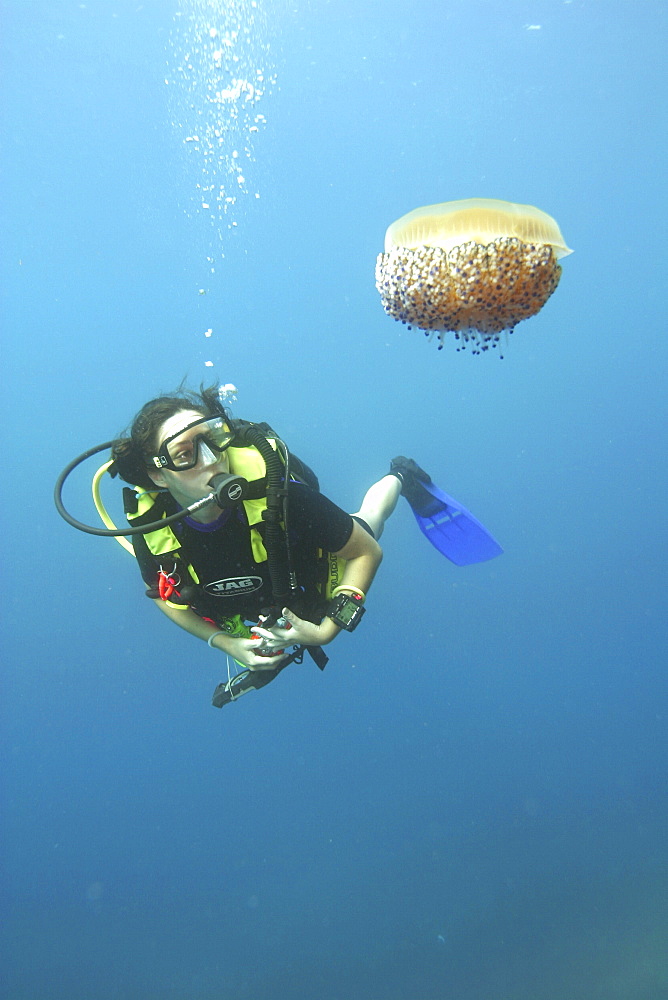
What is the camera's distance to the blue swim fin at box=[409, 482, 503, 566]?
5.05 metres

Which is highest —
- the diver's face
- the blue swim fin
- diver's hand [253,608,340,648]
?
the diver's face

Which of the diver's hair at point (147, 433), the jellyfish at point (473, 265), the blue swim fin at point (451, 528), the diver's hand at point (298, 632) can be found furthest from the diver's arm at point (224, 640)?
the blue swim fin at point (451, 528)

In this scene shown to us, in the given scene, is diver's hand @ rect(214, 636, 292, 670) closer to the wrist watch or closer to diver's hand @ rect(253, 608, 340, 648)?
diver's hand @ rect(253, 608, 340, 648)

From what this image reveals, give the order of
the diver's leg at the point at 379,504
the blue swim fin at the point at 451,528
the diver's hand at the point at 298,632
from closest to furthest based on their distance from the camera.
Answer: the diver's hand at the point at 298,632
the diver's leg at the point at 379,504
the blue swim fin at the point at 451,528

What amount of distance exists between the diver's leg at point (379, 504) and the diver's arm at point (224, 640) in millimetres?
1362

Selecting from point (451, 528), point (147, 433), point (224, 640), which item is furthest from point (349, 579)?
point (451, 528)

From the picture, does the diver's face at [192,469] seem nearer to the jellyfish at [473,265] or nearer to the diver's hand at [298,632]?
the diver's hand at [298,632]

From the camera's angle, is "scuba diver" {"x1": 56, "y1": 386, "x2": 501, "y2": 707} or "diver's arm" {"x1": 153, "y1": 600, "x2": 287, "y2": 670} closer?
"scuba diver" {"x1": 56, "y1": 386, "x2": 501, "y2": 707}

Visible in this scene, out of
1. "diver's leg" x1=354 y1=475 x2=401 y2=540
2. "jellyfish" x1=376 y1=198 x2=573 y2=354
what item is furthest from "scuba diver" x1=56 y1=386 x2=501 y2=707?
"diver's leg" x1=354 y1=475 x2=401 y2=540

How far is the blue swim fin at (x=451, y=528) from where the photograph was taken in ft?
16.6

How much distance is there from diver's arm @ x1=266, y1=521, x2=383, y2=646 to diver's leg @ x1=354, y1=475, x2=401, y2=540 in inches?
47.3

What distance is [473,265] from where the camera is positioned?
2.27 metres

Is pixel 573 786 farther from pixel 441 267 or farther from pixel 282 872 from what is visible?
pixel 441 267

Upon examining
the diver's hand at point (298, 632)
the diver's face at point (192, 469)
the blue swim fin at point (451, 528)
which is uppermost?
the diver's face at point (192, 469)
